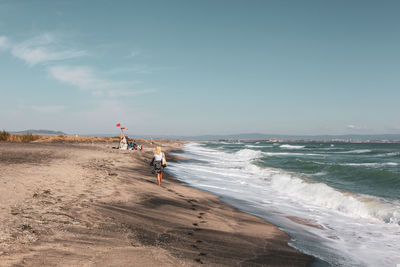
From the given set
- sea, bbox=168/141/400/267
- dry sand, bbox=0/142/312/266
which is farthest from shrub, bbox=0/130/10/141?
sea, bbox=168/141/400/267

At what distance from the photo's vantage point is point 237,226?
7258mm

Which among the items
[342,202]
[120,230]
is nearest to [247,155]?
[342,202]

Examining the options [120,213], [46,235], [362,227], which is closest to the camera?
[46,235]

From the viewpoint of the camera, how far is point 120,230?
5543 millimetres

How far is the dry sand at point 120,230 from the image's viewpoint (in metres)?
4.23

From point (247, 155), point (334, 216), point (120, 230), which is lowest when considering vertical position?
point (247, 155)

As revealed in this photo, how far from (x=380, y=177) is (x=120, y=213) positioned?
66.9 feet

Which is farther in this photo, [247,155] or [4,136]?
[247,155]

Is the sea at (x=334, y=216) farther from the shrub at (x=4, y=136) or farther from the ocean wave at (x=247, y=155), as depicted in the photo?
the shrub at (x=4, y=136)

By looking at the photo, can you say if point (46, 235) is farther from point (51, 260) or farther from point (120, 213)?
point (120, 213)

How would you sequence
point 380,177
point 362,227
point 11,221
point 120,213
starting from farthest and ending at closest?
point 380,177 → point 362,227 → point 120,213 → point 11,221

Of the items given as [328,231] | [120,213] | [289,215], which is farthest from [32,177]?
[328,231]

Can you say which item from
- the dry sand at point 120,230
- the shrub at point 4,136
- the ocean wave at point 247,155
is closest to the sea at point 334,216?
the dry sand at point 120,230

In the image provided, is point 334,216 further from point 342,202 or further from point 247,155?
point 247,155
